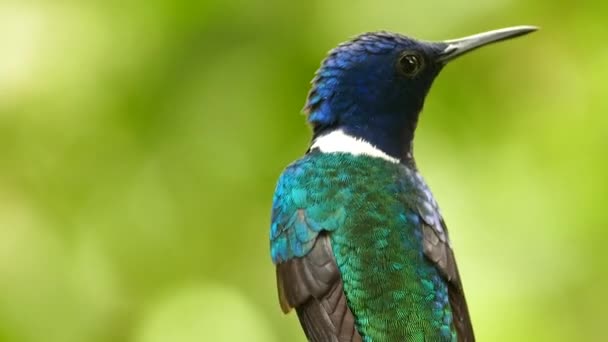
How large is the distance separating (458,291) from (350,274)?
529 mm

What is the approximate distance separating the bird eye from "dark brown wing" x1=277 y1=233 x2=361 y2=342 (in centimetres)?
101

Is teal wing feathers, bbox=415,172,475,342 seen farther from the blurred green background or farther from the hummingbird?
the blurred green background

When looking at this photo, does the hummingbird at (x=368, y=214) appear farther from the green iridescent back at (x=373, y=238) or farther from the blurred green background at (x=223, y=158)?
the blurred green background at (x=223, y=158)

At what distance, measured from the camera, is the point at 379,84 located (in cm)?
588

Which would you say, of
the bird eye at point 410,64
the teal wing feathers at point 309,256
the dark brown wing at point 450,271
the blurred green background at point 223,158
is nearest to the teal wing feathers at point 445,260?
the dark brown wing at point 450,271

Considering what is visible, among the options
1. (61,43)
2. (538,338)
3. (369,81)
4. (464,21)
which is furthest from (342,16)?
(538,338)

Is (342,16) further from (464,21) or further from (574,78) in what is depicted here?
(574,78)

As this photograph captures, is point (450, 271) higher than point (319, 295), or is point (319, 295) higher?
point (319, 295)

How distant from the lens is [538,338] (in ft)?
21.1

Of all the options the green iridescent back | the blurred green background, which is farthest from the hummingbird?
the blurred green background

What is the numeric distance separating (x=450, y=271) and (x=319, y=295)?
0.58 m

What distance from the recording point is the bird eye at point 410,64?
19.3 ft

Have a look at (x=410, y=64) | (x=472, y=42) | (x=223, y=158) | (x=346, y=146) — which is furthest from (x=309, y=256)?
(x=223, y=158)

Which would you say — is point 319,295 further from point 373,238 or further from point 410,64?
point 410,64
